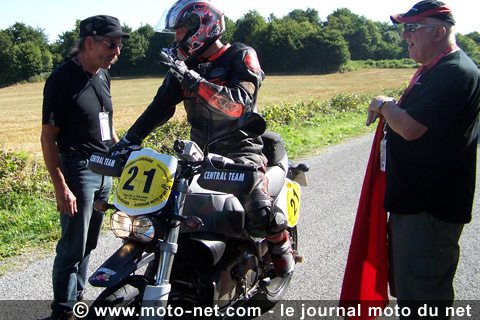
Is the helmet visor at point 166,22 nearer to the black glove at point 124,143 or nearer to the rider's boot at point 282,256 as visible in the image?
the black glove at point 124,143

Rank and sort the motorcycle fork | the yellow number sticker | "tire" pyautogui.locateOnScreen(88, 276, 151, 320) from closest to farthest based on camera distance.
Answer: the motorcycle fork < "tire" pyautogui.locateOnScreen(88, 276, 151, 320) < the yellow number sticker

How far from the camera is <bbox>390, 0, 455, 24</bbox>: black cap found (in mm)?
2488

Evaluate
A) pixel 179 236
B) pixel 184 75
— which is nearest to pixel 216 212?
pixel 179 236

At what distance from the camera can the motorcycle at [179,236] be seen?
7.56ft

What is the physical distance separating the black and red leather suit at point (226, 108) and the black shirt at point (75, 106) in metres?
0.34

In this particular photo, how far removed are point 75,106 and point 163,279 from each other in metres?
1.61

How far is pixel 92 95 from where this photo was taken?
3469 mm

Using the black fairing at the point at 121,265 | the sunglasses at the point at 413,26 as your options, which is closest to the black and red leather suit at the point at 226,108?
the black fairing at the point at 121,265

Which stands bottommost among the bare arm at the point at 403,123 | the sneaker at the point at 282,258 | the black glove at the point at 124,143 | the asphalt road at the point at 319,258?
the asphalt road at the point at 319,258

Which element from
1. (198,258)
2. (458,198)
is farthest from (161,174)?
(458,198)

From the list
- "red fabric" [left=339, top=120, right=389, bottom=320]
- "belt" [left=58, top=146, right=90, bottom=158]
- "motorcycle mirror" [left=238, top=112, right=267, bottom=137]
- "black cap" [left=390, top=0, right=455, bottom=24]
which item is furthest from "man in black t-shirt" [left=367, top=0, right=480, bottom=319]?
"belt" [left=58, top=146, right=90, bottom=158]

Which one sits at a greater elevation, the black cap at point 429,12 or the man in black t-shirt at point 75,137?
the black cap at point 429,12

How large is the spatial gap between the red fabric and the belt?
6.46 feet

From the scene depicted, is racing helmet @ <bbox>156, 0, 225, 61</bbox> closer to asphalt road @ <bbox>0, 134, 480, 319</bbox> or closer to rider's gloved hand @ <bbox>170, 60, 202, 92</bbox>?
rider's gloved hand @ <bbox>170, 60, 202, 92</bbox>
